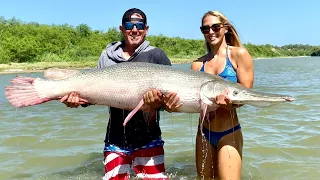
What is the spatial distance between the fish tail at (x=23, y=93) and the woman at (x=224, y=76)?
1.70 meters

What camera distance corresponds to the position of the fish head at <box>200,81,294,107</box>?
336 centimetres

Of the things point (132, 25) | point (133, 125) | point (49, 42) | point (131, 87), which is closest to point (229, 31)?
point (132, 25)

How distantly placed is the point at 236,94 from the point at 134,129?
1.13 meters

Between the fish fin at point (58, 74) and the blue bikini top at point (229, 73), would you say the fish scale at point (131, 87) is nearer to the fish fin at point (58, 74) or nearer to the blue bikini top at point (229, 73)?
the fish fin at point (58, 74)

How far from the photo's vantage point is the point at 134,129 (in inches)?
156

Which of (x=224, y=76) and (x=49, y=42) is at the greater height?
(x=49, y=42)

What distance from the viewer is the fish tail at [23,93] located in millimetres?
3785

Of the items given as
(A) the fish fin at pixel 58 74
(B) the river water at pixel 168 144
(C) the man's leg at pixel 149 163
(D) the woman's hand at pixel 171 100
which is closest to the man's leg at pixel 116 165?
(C) the man's leg at pixel 149 163

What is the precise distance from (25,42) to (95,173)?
47.9m

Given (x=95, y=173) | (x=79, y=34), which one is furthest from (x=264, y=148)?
(x=79, y=34)

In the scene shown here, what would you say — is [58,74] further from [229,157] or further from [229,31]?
[229,157]

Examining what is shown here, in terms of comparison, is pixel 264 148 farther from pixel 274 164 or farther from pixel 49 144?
pixel 49 144

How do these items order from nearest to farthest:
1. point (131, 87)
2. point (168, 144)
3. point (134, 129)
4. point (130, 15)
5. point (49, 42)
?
point (131, 87) < point (130, 15) < point (134, 129) < point (168, 144) < point (49, 42)

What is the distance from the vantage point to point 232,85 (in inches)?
139
